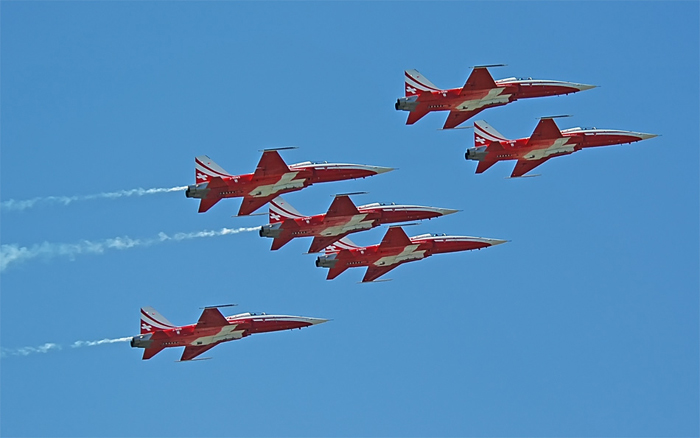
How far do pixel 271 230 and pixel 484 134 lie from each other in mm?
13491

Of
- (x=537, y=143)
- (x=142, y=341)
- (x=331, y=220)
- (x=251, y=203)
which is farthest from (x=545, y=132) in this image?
(x=142, y=341)

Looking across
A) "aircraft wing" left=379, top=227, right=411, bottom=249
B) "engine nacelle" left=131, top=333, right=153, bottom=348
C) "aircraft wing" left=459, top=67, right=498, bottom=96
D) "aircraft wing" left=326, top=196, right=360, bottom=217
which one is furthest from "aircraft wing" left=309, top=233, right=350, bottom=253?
"aircraft wing" left=459, top=67, right=498, bottom=96

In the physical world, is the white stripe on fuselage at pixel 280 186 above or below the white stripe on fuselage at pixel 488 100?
below

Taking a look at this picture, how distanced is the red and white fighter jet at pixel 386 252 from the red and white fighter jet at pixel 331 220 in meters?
1.07

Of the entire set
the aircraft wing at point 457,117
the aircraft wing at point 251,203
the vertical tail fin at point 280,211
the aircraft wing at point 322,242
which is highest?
the aircraft wing at point 457,117

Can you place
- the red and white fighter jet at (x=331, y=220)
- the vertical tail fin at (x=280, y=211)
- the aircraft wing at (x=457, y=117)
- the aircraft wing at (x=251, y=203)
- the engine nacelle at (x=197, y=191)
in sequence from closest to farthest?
the engine nacelle at (x=197, y=191) → the aircraft wing at (x=251, y=203) → the red and white fighter jet at (x=331, y=220) → the vertical tail fin at (x=280, y=211) → the aircraft wing at (x=457, y=117)

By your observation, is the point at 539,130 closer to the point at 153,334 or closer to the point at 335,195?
the point at 335,195

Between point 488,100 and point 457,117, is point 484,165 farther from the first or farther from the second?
point 488,100

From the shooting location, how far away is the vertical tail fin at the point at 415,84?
99500 mm

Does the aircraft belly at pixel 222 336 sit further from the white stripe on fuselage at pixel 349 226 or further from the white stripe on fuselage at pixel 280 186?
the white stripe on fuselage at pixel 280 186

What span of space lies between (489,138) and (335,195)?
9.71 meters

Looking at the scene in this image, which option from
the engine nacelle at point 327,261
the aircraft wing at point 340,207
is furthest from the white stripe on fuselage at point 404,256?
the aircraft wing at point 340,207

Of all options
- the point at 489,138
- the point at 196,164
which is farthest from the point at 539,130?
the point at 196,164

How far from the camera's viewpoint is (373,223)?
99.2 m
